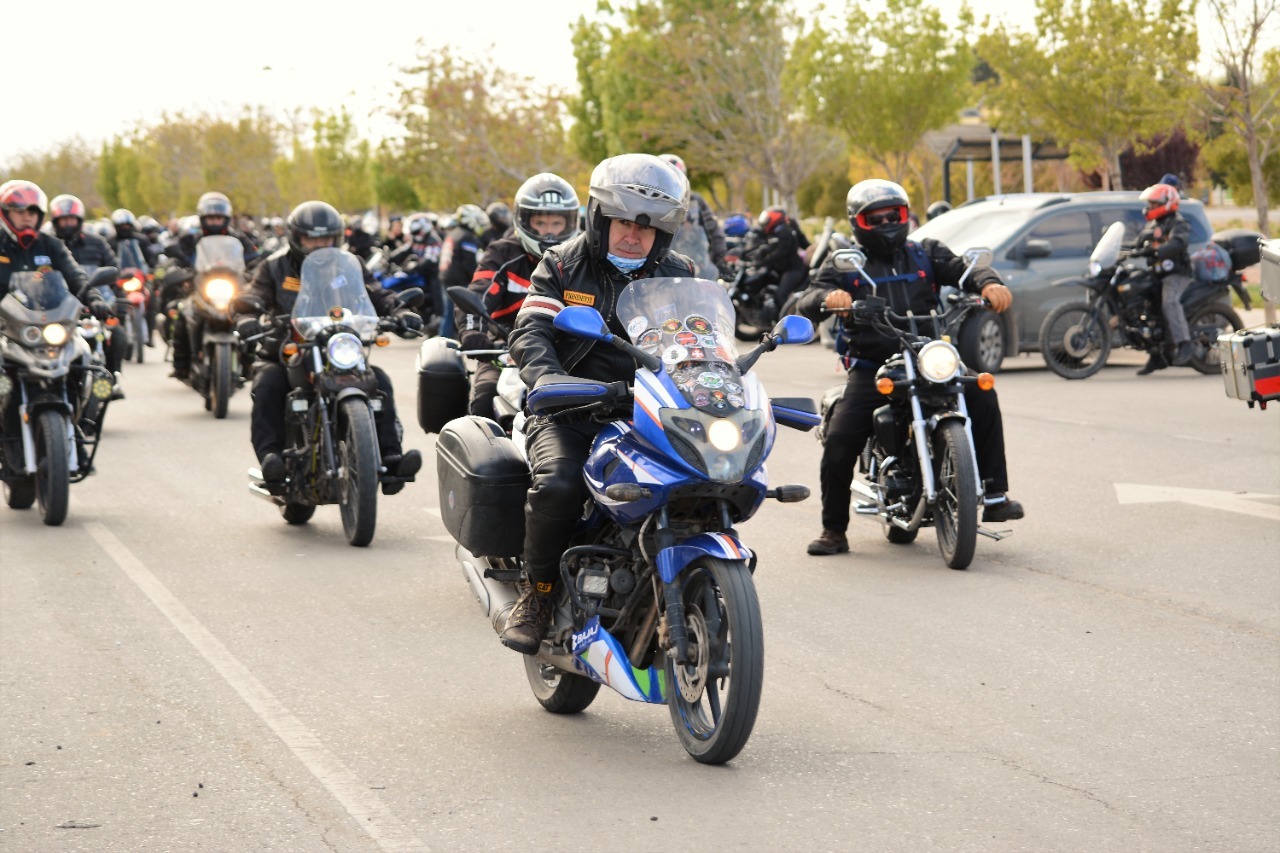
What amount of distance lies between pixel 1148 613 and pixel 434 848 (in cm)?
398

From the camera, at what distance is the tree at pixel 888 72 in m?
41.3

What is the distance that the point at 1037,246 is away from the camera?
1864cm

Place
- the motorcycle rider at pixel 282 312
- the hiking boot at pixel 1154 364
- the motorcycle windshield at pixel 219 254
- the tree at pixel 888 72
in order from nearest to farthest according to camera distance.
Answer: the motorcycle rider at pixel 282 312 < the motorcycle windshield at pixel 219 254 < the hiking boot at pixel 1154 364 < the tree at pixel 888 72

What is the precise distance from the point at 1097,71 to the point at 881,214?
83.1ft

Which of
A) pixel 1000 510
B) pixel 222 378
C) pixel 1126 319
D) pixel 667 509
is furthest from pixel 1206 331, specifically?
pixel 667 509

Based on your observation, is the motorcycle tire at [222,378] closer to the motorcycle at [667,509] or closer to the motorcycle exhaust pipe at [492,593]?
the motorcycle exhaust pipe at [492,593]

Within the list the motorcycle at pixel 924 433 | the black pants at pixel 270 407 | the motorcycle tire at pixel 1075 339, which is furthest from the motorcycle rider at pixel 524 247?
the motorcycle tire at pixel 1075 339

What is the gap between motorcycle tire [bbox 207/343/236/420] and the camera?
54.7 ft

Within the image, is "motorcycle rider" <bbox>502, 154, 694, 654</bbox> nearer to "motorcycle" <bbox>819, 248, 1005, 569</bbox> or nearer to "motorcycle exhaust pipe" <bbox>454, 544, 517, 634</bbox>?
"motorcycle exhaust pipe" <bbox>454, 544, 517, 634</bbox>

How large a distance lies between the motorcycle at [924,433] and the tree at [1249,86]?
2075 centimetres

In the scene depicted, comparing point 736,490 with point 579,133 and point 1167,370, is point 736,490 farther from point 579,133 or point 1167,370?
point 579,133

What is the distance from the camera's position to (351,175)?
88.1 meters

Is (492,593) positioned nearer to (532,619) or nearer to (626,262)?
(532,619)

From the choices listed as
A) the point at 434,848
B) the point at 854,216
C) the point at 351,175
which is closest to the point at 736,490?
the point at 434,848
